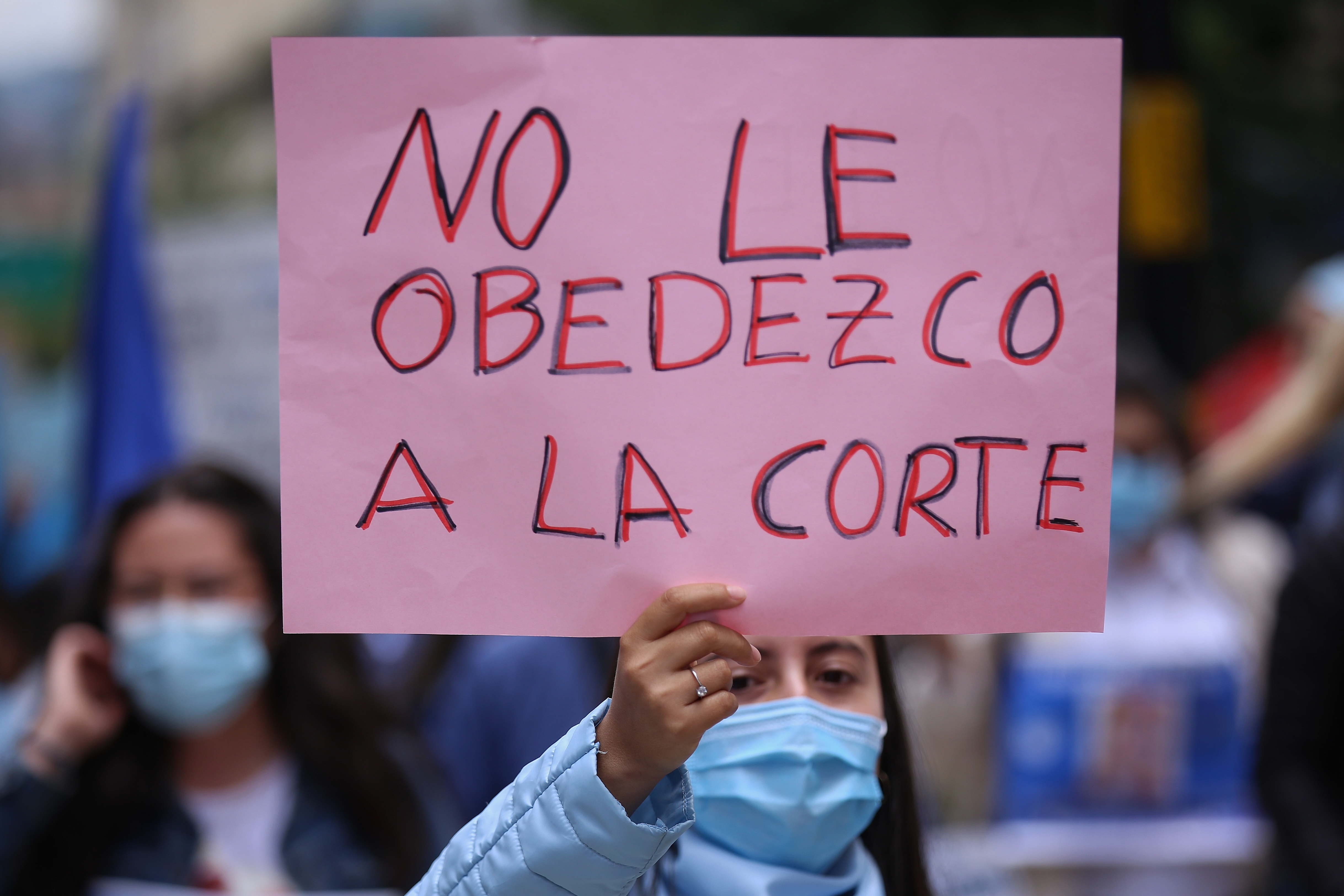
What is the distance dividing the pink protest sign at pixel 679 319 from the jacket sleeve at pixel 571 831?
0.54 feet

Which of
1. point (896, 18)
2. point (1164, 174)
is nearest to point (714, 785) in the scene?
point (1164, 174)

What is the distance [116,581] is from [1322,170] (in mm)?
10870

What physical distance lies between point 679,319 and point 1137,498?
2.96 metres

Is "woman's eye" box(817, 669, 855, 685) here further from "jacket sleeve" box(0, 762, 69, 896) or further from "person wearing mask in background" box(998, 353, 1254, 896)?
"person wearing mask in background" box(998, 353, 1254, 896)

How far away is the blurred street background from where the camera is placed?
3.86 meters

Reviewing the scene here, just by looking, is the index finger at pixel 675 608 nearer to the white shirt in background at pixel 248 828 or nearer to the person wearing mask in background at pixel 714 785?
the person wearing mask in background at pixel 714 785

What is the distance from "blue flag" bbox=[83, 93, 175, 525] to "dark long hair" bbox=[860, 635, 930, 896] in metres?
2.89

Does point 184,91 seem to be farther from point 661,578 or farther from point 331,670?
point 661,578

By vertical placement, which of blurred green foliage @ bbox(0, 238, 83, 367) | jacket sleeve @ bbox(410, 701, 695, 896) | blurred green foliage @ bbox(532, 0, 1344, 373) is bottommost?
jacket sleeve @ bbox(410, 701, 695, 896)

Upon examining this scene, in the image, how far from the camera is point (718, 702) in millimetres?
1404

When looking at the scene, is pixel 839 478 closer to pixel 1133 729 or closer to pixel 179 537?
pixel 179 537

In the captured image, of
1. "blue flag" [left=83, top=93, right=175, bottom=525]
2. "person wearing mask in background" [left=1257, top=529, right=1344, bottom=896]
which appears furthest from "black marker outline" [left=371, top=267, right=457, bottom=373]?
"blue flag" [left=83, top=93, right=175, bottom=525]

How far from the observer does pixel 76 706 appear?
2.57m

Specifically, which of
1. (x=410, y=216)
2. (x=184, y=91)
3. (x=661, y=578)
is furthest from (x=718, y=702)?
(x=184, y=91)
